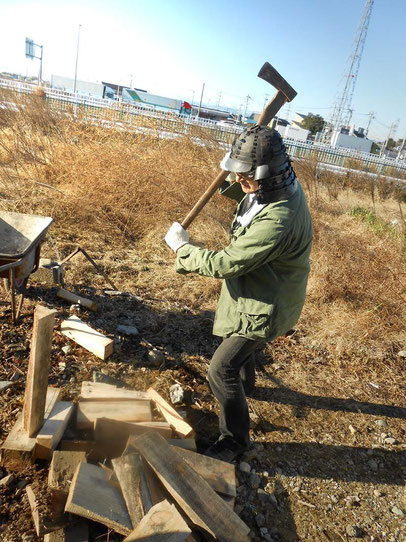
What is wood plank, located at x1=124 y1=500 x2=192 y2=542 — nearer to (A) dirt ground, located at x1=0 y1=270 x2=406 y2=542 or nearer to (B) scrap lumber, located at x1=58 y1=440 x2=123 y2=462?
(A) dirt ground, located at x1=0 y1=270 x2=406 y2=542

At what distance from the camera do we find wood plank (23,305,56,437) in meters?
1.75

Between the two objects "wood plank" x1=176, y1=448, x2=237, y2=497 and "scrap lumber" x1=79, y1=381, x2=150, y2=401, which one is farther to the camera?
→ "scrap lumber" x1=79, y1=381, x2=150, y2=401

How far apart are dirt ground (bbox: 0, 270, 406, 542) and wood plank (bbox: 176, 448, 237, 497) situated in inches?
7.3

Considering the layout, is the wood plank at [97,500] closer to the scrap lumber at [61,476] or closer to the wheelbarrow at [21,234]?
the scrap lumber at [61,476]

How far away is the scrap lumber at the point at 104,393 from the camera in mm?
2416

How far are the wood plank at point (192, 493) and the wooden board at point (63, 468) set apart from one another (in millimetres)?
302

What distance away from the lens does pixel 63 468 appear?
1.88 meters

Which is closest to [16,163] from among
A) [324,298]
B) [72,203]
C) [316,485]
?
[72,203]

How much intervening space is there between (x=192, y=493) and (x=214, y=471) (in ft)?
0.89

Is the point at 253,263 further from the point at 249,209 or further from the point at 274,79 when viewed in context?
the point at 274,79

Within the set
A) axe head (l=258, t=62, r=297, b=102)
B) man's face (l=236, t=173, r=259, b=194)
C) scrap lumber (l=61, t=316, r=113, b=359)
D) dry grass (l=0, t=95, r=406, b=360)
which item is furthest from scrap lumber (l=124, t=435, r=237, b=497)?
axe head (l=258, t=62, r=297, b=102)

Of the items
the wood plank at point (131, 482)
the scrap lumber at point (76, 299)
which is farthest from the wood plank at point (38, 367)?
the scrap lumber at point (76, 299)

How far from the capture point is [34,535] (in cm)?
175

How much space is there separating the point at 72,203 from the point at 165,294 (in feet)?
8.72
